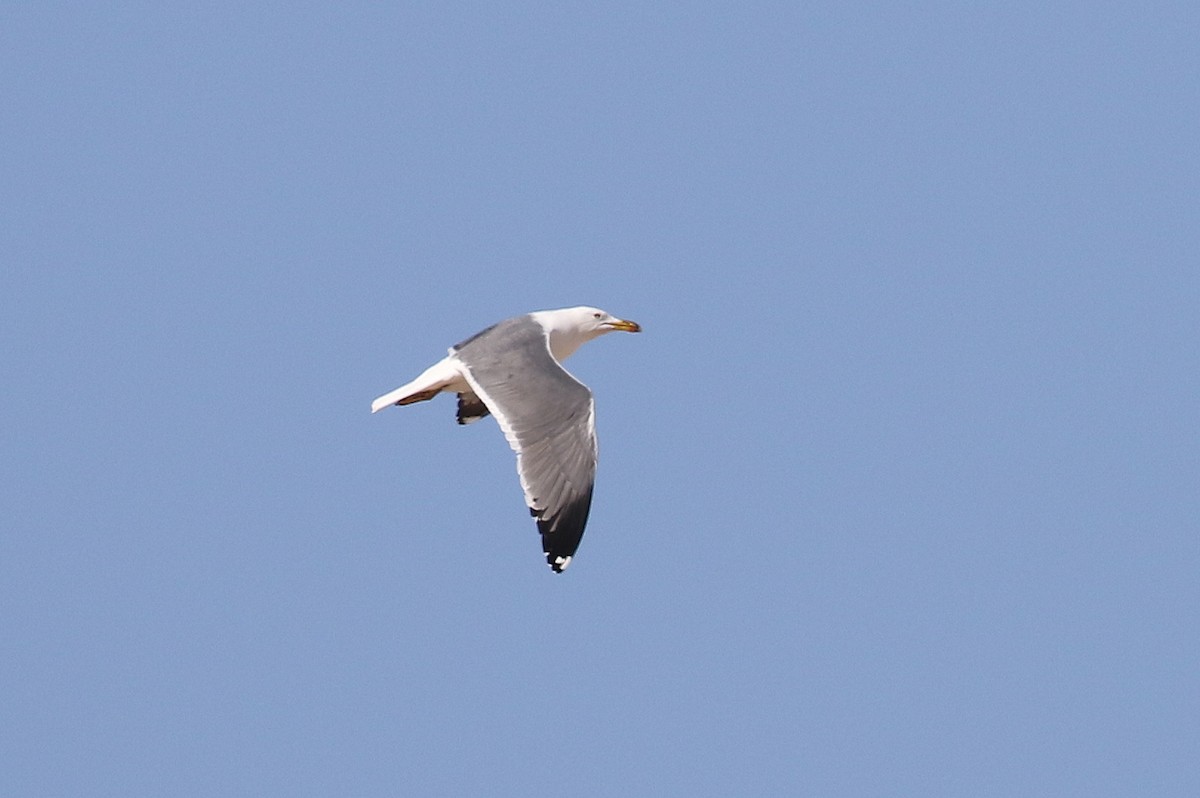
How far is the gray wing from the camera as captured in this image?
11758 mm

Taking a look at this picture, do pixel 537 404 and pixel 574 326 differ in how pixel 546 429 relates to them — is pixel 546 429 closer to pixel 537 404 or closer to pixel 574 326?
pixel 537 404

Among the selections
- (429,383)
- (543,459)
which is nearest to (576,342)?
(429,383)

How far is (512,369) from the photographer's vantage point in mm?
12656

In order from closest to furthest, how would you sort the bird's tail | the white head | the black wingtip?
the black wingtip → the bird's tail → the white head

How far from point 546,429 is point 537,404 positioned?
0.23 meters

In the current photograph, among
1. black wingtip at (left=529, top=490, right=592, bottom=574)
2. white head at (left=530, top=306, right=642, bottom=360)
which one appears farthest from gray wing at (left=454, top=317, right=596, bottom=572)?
white head at (left=530, top=306, right=642, bottom=360)

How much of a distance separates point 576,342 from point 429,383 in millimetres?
1376

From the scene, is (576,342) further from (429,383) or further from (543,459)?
(543,459)

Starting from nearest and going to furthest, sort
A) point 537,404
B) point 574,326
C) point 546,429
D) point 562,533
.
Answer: point 562,533, point 546,429, point 537,404, point 574,326

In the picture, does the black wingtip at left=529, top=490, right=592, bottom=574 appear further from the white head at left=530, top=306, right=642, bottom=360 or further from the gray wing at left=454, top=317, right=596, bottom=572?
the white head at left=530, top=306, right=642, bottom=360

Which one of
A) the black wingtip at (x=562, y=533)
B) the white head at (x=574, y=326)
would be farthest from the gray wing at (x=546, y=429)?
the white head at (x=574, y=326)

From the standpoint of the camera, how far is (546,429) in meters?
12.0

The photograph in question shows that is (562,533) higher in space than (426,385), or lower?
lower

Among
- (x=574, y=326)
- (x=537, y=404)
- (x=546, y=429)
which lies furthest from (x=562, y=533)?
(x=574, y=326)
